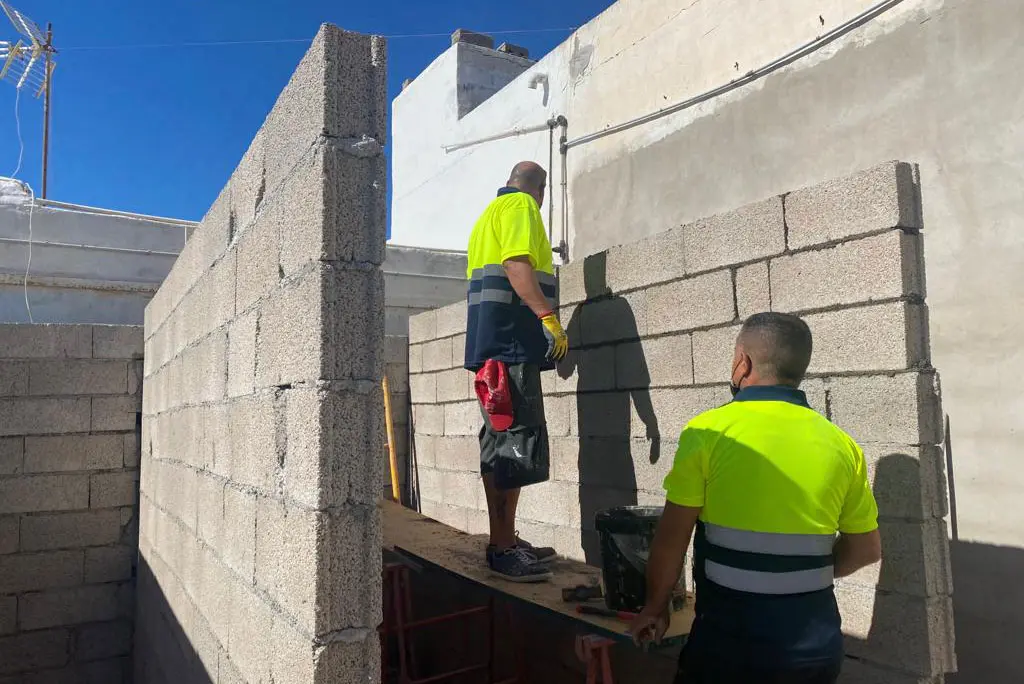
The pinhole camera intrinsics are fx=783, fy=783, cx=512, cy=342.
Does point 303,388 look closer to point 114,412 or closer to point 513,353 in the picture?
point 513,353

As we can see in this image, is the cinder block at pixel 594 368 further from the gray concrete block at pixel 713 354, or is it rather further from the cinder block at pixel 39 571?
the cinder block at pixel 39 571

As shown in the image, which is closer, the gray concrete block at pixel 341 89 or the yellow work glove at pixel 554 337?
the gray concrete block at pixel 341 89

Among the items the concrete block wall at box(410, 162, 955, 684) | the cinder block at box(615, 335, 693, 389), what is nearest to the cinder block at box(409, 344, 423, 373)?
the concrete block wall at box(410, 162, 955, 684)

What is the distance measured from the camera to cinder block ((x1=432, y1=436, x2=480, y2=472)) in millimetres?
4730

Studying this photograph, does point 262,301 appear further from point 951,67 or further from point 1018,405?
point 951,67

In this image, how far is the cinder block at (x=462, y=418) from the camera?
15.4 ft

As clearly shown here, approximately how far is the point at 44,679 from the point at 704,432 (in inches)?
189

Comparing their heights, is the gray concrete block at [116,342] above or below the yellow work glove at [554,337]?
above

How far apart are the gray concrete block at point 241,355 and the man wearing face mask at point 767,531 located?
4.12 ft

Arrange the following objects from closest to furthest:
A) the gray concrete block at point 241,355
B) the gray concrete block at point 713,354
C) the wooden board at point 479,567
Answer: the gray concrete block at point 241,355, the wooden board at point 479,567, the gray concrete block at point 713,354

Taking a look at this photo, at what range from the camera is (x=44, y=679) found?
15.9 ft

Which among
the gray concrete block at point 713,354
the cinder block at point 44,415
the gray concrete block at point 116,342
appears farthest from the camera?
the gray concrete block at point 116,342

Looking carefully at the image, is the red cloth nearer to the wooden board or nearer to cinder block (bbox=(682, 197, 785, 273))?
the wooden board

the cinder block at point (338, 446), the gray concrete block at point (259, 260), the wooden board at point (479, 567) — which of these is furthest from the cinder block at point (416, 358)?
the cinder block at point (338, 446)
